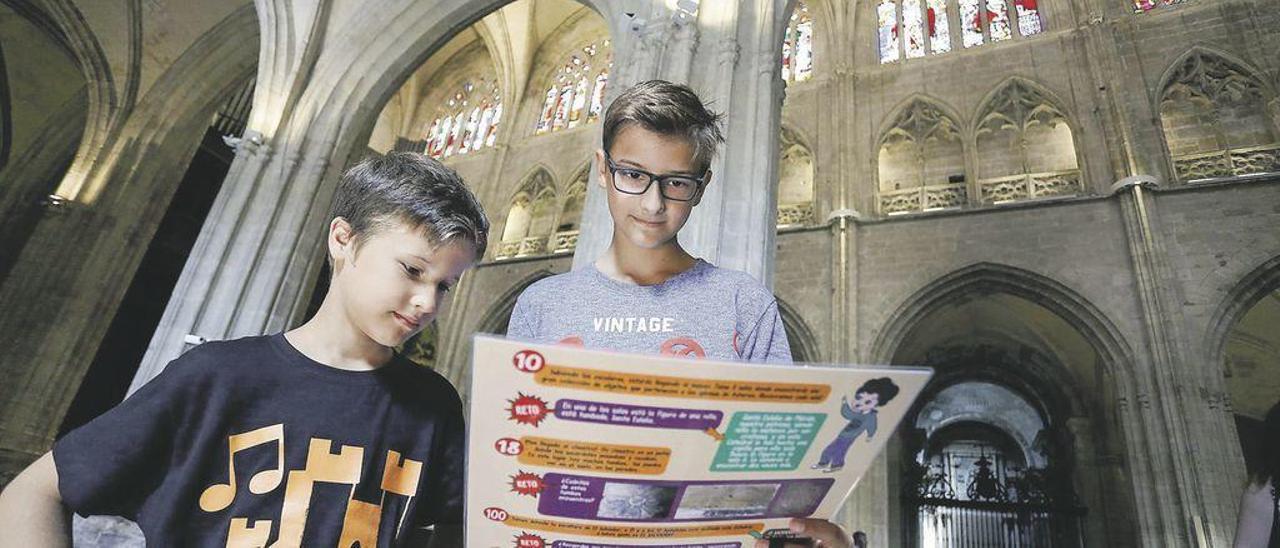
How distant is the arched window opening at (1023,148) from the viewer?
9.02 metres

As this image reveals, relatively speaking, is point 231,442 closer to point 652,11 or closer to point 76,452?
point 76,452

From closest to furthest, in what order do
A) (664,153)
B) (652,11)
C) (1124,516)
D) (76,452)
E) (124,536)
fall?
(76,452) < (664,153) < (124,536) < (652,11) < (1124,516)

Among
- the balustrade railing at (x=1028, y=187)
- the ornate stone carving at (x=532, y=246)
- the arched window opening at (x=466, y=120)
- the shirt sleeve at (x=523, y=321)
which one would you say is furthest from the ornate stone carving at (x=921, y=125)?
the shirt sleeve at (x=523, y=321)

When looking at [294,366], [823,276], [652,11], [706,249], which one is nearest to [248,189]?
[652,11]

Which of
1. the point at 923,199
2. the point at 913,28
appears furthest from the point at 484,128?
the point at 923,199

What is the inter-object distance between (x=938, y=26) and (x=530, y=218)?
9304 millimetres

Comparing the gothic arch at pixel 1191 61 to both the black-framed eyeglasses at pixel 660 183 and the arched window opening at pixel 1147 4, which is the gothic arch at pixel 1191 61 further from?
the black-framed eyeglasses at pixel 660 183

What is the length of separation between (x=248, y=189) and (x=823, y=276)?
26.4ft

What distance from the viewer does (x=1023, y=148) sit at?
9.47m

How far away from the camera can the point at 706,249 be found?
2.99m

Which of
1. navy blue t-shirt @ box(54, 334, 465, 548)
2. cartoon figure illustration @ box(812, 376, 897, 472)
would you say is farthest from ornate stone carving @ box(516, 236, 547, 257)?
cartoon figure illustration @ box(812, 376, 897, 472)

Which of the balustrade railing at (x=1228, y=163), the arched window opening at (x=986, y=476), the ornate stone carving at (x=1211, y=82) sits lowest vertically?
the arched window opening at (x=986, y=476)

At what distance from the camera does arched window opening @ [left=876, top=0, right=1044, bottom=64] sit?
10.3 metres

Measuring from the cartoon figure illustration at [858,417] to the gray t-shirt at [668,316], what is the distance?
0.45 meters
